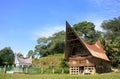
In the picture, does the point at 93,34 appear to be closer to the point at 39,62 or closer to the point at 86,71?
the point at 39,62

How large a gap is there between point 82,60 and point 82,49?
216cm

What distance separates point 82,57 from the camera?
43.2 meters

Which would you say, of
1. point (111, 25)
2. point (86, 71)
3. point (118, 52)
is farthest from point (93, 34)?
point (86, 71)

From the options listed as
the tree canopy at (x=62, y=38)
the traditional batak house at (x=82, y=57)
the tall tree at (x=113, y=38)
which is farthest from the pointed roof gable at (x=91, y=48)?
the tree canopy at (x=62, y=38)

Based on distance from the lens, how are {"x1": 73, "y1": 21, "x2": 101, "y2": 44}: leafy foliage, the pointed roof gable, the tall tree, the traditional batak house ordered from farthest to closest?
{"x1": 73, "y1": 21, "x2": 101, "y2": 44}: leafy foliage → the tall tree → the traditional batak house → the pointed roof gable

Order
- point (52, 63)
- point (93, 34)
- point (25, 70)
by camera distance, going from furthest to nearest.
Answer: point (93, 34) → point (52, 63) → point (25, 70)

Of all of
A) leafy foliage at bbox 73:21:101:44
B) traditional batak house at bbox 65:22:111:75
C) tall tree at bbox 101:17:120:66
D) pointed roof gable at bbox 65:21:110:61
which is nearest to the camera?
pointed roof gable at bbox 65:21:110:61

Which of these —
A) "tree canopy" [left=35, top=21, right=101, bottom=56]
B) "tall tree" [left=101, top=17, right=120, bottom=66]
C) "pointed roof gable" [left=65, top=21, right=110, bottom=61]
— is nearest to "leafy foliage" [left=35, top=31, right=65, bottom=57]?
"tree canopy" [left=35, top=21, right=101, bottom=56]

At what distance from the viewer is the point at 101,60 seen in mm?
43969

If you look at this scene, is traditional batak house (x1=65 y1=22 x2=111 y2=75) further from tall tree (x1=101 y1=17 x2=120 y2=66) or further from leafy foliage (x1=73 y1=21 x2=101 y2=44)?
leafy foliage (x1=73 y1=21 x2=101 y2=44)

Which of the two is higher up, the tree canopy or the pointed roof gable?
the tree canopy

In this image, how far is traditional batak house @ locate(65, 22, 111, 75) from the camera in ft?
137

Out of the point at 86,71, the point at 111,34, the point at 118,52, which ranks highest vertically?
the point at 111,34

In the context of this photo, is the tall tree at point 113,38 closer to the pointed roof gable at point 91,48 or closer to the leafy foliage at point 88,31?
the pointed roof gable at point 91,48
